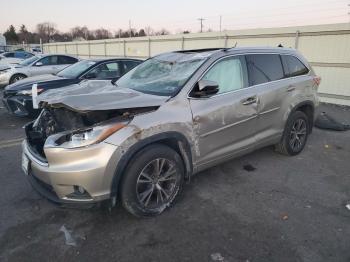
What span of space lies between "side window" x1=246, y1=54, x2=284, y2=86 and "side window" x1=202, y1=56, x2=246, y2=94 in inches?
6.1

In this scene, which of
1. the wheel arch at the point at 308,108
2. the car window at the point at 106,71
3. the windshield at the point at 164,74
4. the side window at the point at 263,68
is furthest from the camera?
the car window at the point at 106,71

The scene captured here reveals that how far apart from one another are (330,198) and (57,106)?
11.3ft

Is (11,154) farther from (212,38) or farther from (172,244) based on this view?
(212,38)

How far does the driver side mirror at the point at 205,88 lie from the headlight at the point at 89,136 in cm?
104

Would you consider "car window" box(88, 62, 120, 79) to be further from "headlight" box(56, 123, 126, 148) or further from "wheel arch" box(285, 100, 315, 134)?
"headlight" box(56, 123, 126, 148)

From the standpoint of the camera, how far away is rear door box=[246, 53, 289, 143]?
4531 millimetres

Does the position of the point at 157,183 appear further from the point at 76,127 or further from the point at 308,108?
the point at 308,108

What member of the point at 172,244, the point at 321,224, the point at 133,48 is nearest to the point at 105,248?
the point at 172,244

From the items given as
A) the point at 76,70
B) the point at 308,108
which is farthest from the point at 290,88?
the point at 76,70

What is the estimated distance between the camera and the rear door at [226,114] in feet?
12.4

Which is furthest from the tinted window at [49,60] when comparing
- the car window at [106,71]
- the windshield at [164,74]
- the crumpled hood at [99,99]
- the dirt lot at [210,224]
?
the crumpled hood at [99,99]

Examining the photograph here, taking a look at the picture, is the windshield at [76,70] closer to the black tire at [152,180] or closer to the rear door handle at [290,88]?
the rear door handle at [290,88]

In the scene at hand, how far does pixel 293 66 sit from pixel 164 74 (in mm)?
2313

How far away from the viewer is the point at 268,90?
4625 millimetres
